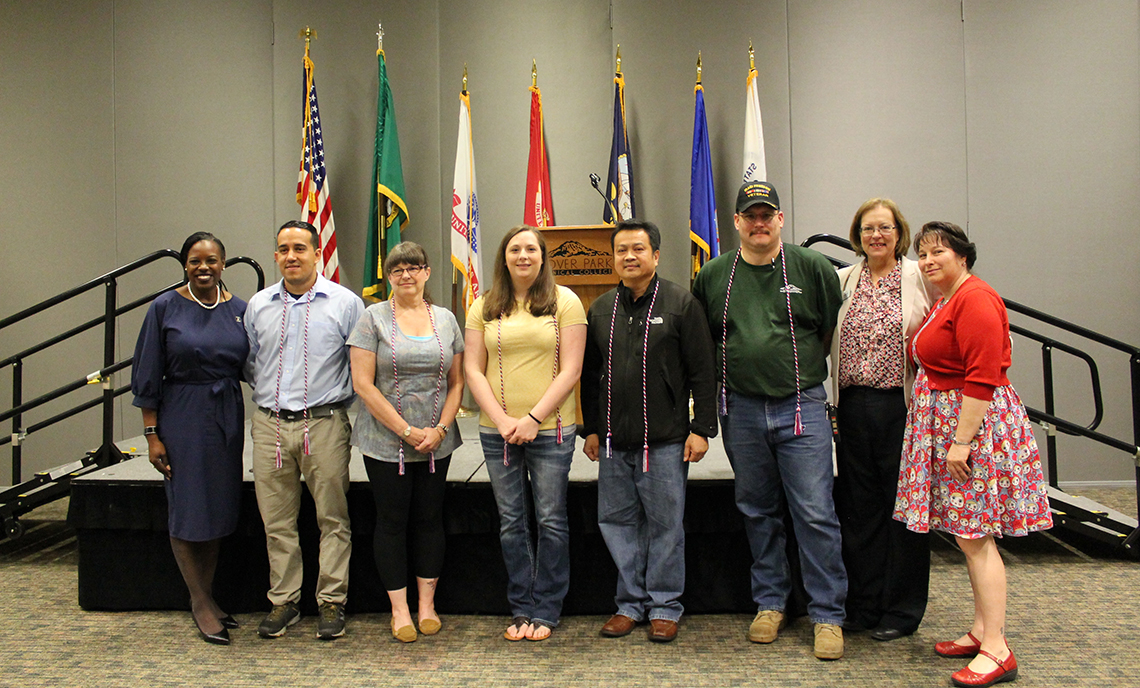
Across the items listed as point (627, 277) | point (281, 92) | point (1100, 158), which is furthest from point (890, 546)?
point (281, 92)

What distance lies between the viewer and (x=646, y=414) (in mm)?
2510

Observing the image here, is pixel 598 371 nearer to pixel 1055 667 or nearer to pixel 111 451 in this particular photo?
pixel 1055 667

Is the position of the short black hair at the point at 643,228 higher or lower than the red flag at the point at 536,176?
lower

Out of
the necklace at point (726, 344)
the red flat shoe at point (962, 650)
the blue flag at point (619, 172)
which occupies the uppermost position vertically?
the blue flag at point (619, 172)

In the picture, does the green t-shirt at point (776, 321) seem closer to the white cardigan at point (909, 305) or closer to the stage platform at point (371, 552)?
the white cardigan at point (909, 305)

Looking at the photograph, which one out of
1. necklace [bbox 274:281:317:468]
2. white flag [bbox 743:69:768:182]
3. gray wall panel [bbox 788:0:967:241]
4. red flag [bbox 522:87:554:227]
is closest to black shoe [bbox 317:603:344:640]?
necklace [bbox 274:281:317:468]

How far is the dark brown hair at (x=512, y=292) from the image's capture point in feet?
8.45

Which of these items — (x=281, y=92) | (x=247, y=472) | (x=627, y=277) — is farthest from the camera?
(x=281, y=92)

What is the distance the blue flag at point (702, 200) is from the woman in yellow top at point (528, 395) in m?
2.45

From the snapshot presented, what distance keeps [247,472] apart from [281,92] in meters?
Result: 3.35

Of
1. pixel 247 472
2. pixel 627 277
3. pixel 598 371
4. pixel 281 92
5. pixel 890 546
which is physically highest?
pixel 281 92

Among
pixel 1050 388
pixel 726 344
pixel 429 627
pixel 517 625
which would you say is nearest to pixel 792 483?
pixel 726 344

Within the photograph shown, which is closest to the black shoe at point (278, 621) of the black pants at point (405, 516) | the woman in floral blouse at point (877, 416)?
the black pants at point (405, 516)

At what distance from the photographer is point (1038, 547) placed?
3703mm
